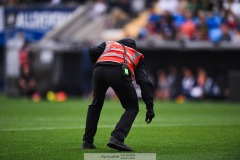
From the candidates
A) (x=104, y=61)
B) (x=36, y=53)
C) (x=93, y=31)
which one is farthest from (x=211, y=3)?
(x=104, y=61)

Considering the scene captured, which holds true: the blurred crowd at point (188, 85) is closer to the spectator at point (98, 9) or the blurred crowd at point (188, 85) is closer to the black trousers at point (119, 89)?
the spectator at point (98, 9)

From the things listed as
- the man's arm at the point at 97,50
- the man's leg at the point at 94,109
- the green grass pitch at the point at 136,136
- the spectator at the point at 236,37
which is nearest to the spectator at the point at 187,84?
the spectator at the point at 236,37

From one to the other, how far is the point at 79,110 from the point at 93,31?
10230mm

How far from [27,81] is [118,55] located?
20.1 m

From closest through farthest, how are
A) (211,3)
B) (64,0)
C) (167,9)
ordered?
(211,3)
(167,9)
(64,0)

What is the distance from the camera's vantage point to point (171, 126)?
14.6m

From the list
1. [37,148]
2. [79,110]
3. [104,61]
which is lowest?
[79,110]

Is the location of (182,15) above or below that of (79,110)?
above

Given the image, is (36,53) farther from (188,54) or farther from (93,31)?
(188,54)

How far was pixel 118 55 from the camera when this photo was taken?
32.1 ft

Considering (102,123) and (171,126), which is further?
(102,123)

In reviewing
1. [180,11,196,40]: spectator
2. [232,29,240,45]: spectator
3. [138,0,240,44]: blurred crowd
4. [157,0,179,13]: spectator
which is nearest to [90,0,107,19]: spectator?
[157,0,179,13]: spectator

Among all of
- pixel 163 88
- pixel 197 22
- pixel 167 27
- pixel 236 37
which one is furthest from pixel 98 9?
pixel 236 37

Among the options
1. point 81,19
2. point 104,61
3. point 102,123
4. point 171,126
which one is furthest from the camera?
point 81,19
